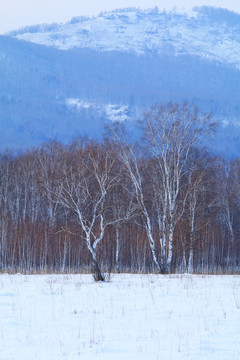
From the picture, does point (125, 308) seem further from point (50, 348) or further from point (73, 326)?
point (50, 348)

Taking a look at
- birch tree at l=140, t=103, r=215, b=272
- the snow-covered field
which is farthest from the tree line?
the snow-covered field

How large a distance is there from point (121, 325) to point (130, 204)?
20893 mm

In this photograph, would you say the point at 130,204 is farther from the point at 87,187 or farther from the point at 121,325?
the point at 121,325

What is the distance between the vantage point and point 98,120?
197125 mm

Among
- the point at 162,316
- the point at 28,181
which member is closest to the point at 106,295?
the point at 162,316

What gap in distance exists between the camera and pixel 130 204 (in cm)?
3078

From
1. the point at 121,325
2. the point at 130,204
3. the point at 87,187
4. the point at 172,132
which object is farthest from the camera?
the point at 130,204

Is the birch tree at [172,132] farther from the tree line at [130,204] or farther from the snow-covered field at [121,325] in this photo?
the snow-covered field at [121,325]

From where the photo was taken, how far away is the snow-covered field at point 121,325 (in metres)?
7.89

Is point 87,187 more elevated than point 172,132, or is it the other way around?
point 172,132

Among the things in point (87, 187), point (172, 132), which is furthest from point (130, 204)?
point (87, 187)

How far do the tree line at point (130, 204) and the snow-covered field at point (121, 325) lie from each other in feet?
23.9

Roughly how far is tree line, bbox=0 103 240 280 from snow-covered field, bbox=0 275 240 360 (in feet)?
23.9

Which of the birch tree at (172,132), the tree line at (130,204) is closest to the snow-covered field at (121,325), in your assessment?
the tree line at (130,204)
